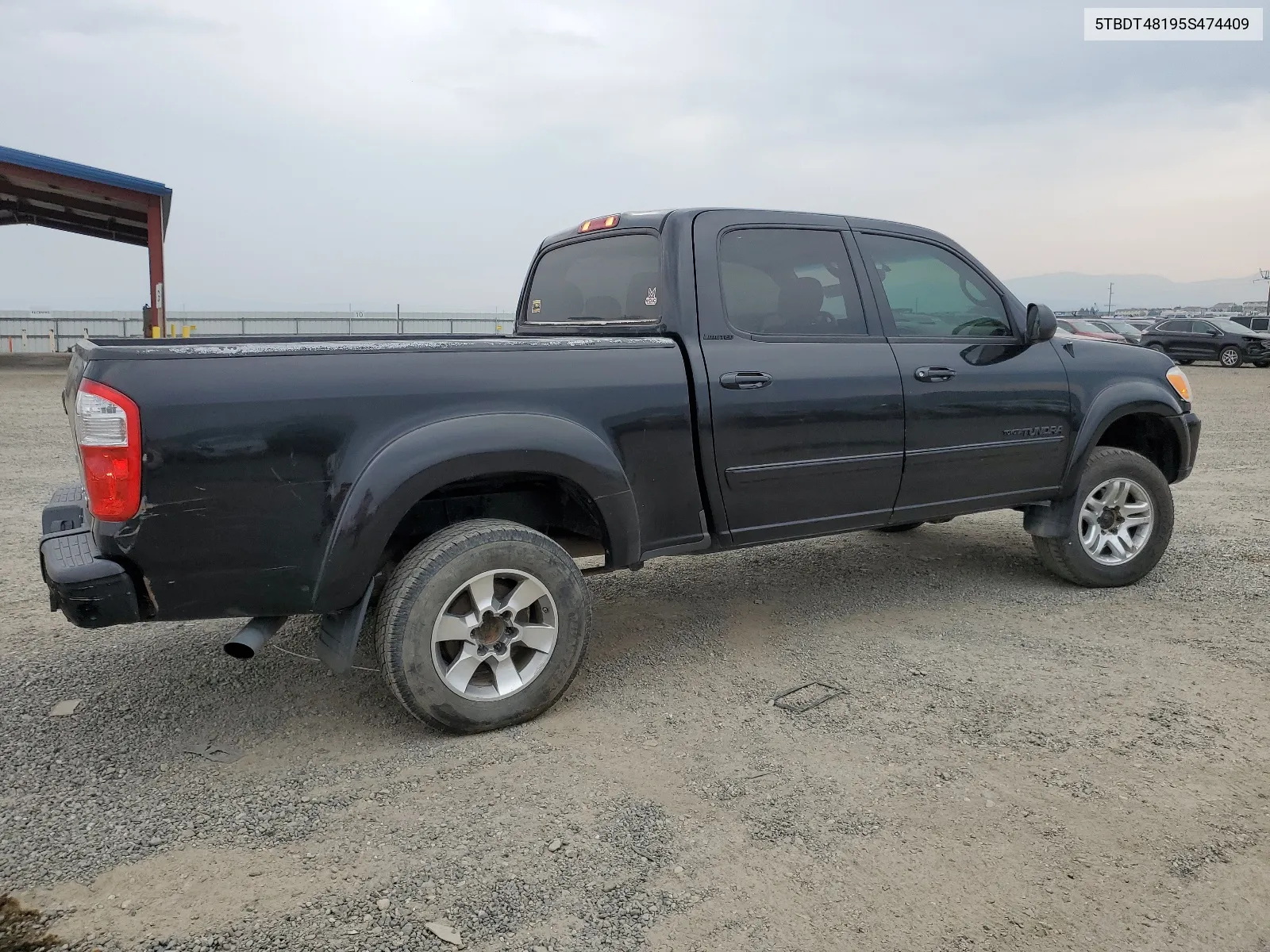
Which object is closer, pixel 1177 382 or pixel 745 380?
pixel 745 380

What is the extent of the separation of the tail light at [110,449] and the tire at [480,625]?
853 mm

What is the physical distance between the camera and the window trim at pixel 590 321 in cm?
394

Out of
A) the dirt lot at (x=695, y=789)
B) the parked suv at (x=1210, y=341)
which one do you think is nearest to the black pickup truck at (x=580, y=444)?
A: the dirt lot at (x=695, y=789)

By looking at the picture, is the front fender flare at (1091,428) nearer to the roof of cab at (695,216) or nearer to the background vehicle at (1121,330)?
the roof of cab at (695,216)

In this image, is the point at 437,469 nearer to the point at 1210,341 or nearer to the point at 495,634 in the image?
the point at 495,634

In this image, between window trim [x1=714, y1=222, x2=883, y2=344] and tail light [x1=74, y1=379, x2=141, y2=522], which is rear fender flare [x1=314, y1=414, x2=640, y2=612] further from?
window trim [x1=714, y1=222, x2=883, y2=344]

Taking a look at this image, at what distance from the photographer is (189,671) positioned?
3891mm

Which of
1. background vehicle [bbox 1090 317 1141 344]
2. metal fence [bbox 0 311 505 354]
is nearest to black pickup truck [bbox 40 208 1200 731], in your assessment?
background vehicle [bbox 1090 317 1141 344]

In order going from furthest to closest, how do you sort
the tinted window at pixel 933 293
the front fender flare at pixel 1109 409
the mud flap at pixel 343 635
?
the front fender flare at pixel 1109 409
the tinted window at pixel 933 293
the mud flap at pixel 343 635

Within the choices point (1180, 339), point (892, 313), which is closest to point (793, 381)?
point (892, 313)

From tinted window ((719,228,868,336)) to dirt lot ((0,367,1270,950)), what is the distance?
4.71 ft

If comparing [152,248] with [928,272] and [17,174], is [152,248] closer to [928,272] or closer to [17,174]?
[17,174]

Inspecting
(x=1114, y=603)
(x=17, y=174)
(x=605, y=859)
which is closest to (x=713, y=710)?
(x=605, y=859)

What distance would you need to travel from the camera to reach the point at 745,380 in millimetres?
3795
